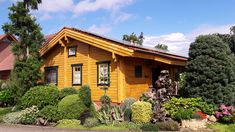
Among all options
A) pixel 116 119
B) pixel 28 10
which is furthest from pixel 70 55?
pixel 116 119

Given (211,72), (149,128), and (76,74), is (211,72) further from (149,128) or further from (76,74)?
(76,74)

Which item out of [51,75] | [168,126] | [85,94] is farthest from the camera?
[51,75]

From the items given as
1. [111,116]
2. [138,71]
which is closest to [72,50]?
[138,71]

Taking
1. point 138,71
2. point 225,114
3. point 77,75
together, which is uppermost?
point 138,71

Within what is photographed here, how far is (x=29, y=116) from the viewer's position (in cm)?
1553

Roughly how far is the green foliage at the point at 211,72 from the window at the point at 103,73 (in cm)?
517

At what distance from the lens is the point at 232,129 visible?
13.9m

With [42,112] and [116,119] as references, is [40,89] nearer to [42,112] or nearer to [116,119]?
[42,112]

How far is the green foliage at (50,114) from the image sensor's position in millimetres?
15367

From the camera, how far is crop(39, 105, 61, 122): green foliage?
1537cm

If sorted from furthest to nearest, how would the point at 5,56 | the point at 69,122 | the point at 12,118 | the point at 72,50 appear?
the point at 5,56
the point at 72,50
the point at 12,118
the point at 69,122

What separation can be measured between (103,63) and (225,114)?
7946mm

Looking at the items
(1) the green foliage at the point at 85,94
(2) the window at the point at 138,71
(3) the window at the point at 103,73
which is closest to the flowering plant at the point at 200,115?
(1) the green foliage at the point at 85,94

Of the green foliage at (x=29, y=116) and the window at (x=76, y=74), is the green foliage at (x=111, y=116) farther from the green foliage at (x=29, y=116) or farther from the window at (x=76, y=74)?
the window at (x=76, y=74)
